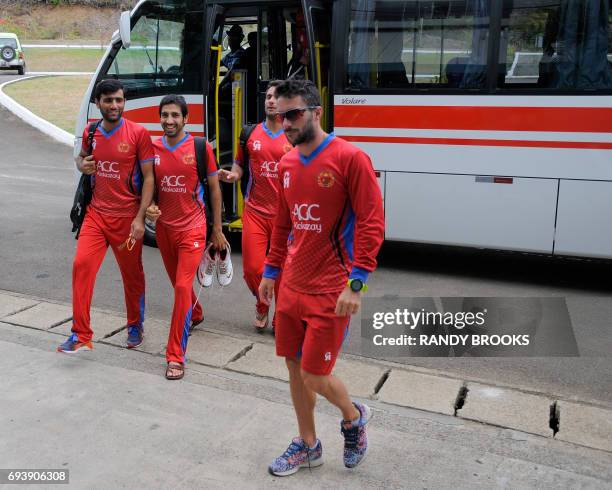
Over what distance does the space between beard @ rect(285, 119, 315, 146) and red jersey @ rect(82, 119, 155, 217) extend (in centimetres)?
209

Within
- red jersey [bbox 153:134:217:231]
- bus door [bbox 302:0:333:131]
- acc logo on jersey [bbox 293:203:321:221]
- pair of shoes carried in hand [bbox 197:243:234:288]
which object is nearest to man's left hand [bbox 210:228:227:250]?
pair of shoes carried in hand [bbox 197:243:234:288]

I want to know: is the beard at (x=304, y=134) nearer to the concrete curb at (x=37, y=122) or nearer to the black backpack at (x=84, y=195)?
the black backpack at (x=84, y=195)

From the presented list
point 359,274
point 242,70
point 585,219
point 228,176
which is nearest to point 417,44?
point 242,70

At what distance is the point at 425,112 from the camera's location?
7.20 metres

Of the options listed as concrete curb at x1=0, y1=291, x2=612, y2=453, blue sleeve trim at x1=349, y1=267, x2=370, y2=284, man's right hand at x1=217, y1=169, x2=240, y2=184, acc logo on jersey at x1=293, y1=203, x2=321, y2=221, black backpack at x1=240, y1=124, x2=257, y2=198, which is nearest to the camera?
blue sleeve trim at x1=349, y1=267, x2=370, y2=284

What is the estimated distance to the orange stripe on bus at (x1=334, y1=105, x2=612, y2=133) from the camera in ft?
21.8

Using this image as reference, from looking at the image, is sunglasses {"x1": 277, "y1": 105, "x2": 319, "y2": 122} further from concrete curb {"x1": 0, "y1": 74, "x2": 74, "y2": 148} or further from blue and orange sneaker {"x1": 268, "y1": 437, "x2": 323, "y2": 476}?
concrete curb {"x1": 0, "y1": 74, "x2": 74, "y2": 148}

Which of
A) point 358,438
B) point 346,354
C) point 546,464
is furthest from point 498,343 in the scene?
point 358,438

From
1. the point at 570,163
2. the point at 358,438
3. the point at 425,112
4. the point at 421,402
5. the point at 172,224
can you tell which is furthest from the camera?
the point at 425,112

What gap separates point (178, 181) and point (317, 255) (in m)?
2.03

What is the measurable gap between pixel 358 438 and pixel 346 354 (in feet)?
5.81

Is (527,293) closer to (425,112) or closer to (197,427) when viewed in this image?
(425,112)

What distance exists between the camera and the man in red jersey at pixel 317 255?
3391 millimetres

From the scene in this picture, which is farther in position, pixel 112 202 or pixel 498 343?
pixel 498 343
